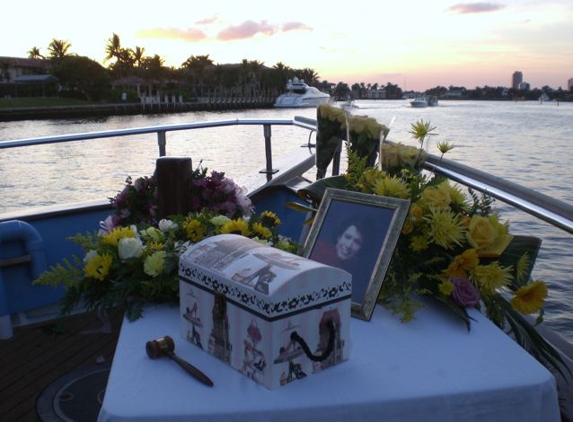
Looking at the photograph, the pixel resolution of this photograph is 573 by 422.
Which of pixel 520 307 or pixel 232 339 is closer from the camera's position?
pixel 232 339

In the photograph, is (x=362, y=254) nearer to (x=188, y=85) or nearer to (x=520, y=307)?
(x=520, y=307)

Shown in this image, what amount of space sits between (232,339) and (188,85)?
106 meters

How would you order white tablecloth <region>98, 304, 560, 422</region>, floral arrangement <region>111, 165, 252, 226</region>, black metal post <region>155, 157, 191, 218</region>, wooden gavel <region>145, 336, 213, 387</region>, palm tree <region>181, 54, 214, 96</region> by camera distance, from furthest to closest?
1. palm tree <region>181, 54, 214, 96</region>
2. floral arrangement <region>111, 165, 252, 226</region>
3. black metal post <region>155, 157, 191, 218</region>
4. wooden gavel <region>145, 336, 213, 387</region>
5. white tablecloth <region>98, 304, 560, 422</region>

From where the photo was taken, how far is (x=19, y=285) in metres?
3.87

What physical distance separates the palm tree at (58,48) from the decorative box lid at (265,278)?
94703 millimetres

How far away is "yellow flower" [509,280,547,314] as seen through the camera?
1627mm

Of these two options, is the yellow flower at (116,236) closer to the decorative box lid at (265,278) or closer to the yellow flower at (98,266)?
the yellow flower at (98,266)

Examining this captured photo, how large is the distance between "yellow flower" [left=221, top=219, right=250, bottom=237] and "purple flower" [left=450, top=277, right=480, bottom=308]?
58cm

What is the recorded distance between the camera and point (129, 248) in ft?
5.60

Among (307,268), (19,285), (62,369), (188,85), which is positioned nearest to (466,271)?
(307,268)

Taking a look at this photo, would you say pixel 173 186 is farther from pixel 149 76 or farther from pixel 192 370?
pixel 149 76

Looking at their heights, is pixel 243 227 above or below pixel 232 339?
above

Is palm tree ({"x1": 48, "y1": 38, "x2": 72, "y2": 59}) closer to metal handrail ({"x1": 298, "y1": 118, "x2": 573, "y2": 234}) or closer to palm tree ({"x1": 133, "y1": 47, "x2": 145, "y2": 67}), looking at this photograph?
palm tree ({"x1": 133, "y1": 47, "x2": 145, "y2": 67})

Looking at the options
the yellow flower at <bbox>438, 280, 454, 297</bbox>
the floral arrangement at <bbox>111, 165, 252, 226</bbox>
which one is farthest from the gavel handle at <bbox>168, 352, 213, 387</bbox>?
the floral arrangement at <bbox>111, 165, 252, 226</bbox>
